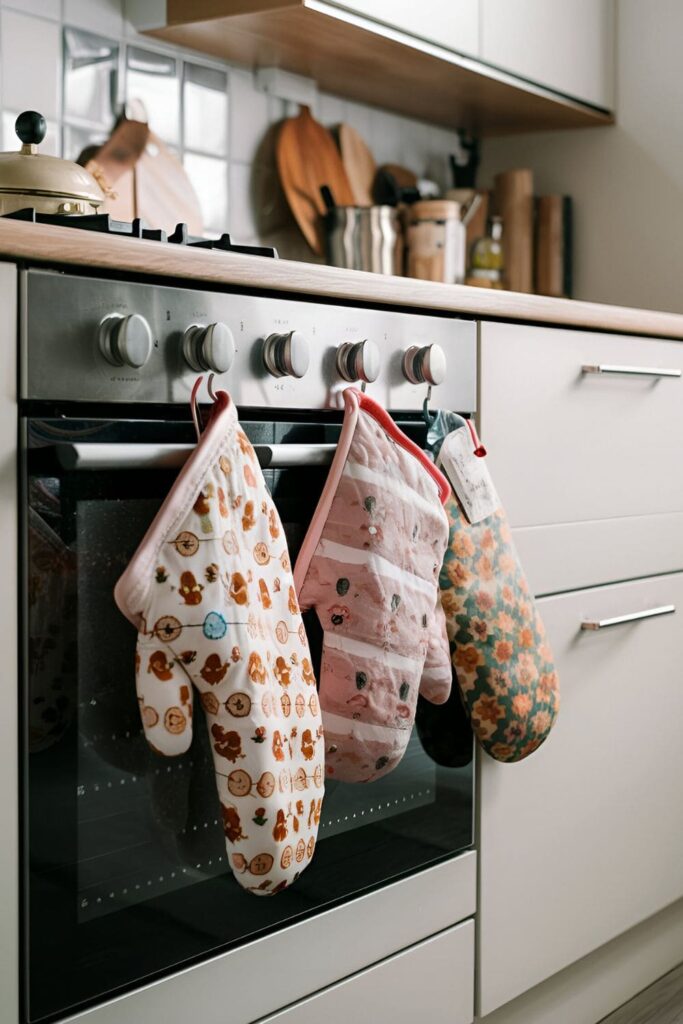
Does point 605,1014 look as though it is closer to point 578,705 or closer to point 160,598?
point 578,705

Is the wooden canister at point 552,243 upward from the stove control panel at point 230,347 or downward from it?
upward

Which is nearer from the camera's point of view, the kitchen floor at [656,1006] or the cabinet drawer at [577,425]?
the cabinet drawer at [577,425]

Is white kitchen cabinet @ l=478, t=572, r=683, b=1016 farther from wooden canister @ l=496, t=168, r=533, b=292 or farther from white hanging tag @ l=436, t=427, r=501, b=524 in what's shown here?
wooden canister @ l=496, t=168, r=533, b=292

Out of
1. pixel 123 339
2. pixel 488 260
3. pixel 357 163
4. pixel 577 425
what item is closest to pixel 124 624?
pixel 123 339

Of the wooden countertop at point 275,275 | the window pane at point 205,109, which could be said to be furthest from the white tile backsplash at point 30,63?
the wooden countertop at point 275,275

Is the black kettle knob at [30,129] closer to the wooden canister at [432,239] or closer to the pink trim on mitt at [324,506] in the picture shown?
the pink trim on mitt at [324,506]

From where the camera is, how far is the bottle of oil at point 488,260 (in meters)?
2.49

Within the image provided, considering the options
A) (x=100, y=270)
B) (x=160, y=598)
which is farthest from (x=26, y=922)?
(x=100, y=270)

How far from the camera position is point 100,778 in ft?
3.61

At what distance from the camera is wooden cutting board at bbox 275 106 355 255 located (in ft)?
7.15

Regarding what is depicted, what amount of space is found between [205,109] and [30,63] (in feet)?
1.20

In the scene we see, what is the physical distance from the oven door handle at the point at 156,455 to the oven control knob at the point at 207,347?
79mm

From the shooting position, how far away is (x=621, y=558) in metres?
1.83

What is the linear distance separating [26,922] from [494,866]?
74 cm
